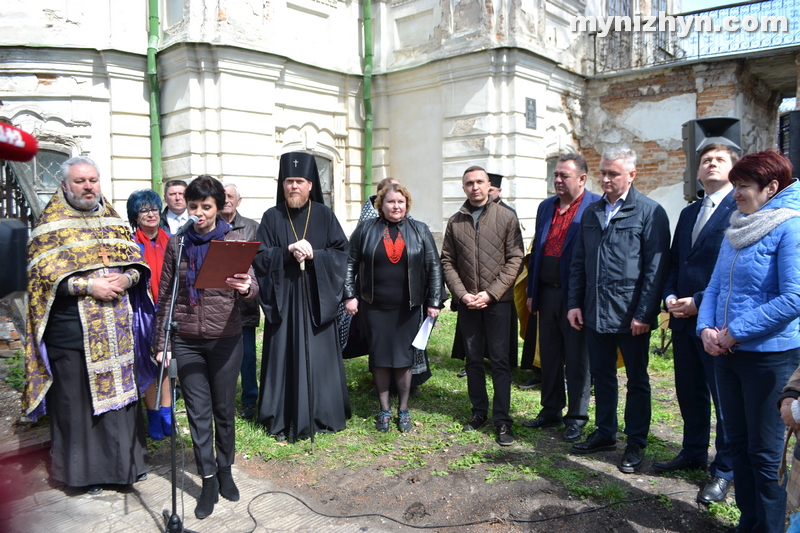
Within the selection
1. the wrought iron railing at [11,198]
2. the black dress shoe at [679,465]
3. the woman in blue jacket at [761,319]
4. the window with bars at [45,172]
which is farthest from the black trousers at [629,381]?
the window with bars at [45,172]

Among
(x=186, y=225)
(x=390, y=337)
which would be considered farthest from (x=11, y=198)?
(x=390, y=337)

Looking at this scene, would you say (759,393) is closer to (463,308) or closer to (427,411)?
(463,308)

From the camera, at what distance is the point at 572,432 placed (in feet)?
14.7

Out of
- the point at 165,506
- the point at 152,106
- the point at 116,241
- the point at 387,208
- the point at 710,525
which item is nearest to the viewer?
the point at 710,525

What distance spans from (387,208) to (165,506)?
8.47 feet

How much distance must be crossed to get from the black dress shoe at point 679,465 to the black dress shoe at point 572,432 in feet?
2.34

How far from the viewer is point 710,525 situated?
319 centimetres

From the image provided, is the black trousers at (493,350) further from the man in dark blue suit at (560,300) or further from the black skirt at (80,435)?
the black skirt at (80,435)

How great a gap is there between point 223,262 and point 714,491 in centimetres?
307

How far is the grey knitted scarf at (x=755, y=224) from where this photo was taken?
2.76 m

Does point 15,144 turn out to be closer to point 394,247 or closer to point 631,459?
point 394,247

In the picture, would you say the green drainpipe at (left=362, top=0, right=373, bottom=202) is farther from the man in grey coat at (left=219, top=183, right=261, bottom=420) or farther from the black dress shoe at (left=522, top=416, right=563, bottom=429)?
the black dress shoe at (left=522, top=416, right=563, bottom=429)

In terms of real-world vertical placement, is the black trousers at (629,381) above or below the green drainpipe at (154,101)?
below

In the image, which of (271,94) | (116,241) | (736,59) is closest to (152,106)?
(271,94)
